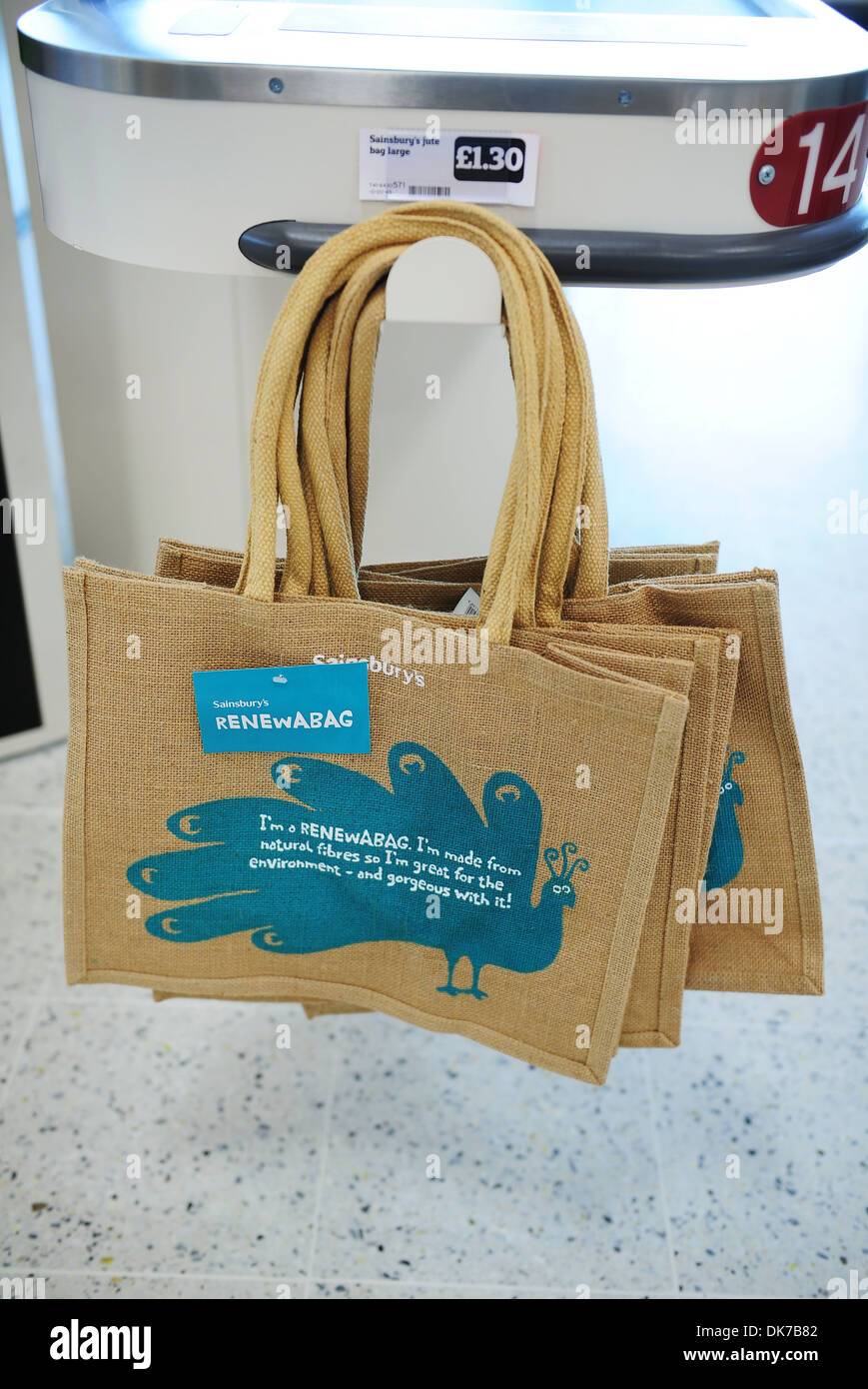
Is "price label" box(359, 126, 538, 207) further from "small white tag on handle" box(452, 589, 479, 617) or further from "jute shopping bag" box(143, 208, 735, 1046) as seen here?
"small white tag on handle" box(452, 589, 479, 617)

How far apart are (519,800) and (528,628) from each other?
0.35ft

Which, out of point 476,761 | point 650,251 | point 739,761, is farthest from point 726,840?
point 650,251

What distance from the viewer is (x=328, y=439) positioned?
0.73 meters

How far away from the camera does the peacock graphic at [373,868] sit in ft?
2.44

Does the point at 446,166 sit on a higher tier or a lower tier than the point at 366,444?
higher

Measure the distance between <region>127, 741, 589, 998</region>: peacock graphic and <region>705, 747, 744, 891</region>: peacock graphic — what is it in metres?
0.13

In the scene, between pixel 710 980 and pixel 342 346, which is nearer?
pixel 342 346

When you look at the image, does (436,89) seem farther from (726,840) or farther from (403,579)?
(726,840)

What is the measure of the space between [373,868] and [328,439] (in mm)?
277

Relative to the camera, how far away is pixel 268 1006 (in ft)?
4.23

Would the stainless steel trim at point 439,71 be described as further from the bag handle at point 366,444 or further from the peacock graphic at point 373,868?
the peacock graphic at point 373,868

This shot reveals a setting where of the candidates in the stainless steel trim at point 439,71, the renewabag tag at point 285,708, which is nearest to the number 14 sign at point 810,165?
the stainless steel trim at point 439,71
